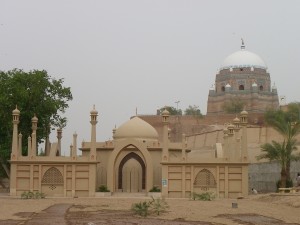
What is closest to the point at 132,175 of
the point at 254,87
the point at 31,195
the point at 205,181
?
the point at 205,181

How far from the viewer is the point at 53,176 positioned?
40438mm

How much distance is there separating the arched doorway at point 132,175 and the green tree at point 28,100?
6769 mm

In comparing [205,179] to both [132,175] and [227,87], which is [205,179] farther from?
[227,87]

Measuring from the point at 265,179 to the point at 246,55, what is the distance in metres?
46.9

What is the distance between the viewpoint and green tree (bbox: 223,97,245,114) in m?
90.7

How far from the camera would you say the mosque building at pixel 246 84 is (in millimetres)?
91875

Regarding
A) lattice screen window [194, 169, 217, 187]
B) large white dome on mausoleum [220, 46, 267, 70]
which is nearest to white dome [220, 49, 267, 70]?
large white dome on mausoleum [220, 46, 267, 70]

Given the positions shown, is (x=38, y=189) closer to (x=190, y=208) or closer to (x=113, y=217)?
(x=190, y=208)

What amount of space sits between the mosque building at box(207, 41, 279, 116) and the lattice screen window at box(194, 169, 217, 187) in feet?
169

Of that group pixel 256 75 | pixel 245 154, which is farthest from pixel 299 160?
pixel 256 75

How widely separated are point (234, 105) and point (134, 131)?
4624cm

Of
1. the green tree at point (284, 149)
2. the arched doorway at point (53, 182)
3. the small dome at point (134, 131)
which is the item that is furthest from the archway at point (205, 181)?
the arched doorway at point (53, 182)

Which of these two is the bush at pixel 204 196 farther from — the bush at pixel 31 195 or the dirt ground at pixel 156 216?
the bush at pixel 31 195

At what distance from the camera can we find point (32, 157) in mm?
40031
